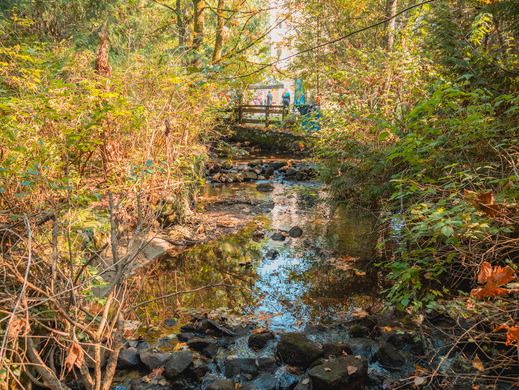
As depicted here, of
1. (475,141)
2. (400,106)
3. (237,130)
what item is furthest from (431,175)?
(237,130)

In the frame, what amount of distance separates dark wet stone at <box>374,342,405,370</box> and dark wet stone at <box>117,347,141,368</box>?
264 centimetres

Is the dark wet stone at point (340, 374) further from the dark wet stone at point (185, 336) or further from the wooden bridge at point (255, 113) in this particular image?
the wooden bridge at point (255, 113)

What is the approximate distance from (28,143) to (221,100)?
222 inches

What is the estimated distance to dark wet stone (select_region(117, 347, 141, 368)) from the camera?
4621 mm

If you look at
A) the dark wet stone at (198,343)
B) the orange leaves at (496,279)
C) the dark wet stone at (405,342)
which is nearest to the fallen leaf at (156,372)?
the dark wet stone at (198,343)

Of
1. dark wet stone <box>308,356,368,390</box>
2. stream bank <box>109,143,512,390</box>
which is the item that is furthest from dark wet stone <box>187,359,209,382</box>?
dark wet stone <box>308,356,368,390</box>

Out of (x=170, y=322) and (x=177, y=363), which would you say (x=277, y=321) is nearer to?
(x=170, y=322)

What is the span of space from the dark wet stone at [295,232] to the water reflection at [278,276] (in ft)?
0.69

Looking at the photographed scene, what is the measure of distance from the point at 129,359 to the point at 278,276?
10.5ft

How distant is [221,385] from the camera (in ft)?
13.8

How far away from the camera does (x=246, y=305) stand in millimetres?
6312

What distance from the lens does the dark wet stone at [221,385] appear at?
418 centimetres

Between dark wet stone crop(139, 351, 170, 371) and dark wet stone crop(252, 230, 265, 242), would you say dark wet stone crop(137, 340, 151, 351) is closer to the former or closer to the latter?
dark wet stone crop(139, 351, 170, 371)

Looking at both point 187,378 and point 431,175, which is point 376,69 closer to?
point 431,175
